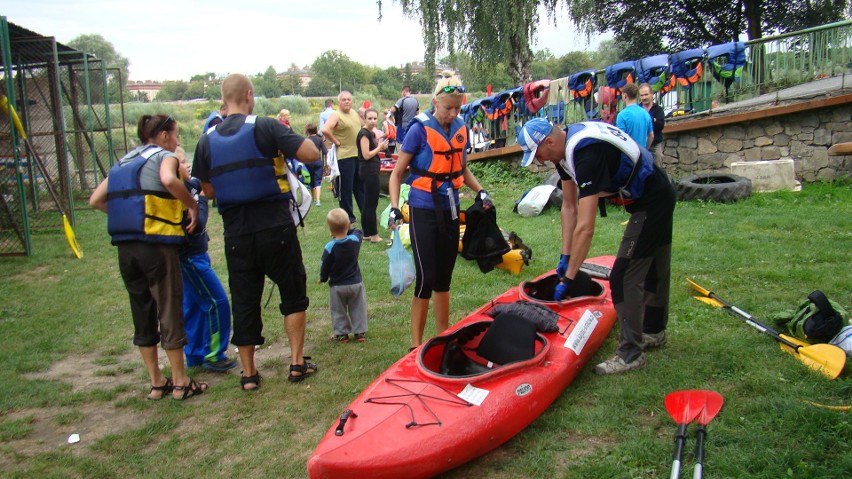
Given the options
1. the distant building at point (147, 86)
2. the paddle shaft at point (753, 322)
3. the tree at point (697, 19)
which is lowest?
the paddle shaft at point (753, 322)

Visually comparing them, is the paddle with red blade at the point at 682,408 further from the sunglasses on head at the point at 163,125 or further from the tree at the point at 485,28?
the tree at the point at 485,28

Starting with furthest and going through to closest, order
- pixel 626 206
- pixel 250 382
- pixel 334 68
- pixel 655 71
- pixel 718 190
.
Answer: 1. pixel 334 68
2. pixel 655 71
3. pixel 718 190
4. pixel 250 382
5. pixel 626 206

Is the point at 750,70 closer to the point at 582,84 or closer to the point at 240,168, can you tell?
the point at 582,84

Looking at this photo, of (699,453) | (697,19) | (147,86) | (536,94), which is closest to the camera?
(699,453)

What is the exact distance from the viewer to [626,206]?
4137mm

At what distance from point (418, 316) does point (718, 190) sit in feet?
20.2

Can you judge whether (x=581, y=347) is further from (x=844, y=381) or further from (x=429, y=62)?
(x=429, y=62)

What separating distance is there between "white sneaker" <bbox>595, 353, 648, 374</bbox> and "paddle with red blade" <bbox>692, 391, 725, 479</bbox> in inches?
25.5

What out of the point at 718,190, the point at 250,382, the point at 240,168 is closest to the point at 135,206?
the point at 240,168

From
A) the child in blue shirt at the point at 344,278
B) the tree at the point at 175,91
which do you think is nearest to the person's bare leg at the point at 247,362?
the child in blue shirt at the point at 344,278

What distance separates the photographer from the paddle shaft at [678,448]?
283 centimetres

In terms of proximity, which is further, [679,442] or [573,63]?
[573,63]

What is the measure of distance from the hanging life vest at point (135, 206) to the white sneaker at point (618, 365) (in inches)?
120

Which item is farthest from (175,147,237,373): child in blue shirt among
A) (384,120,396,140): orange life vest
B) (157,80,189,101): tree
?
(157,80,189,101): tree
